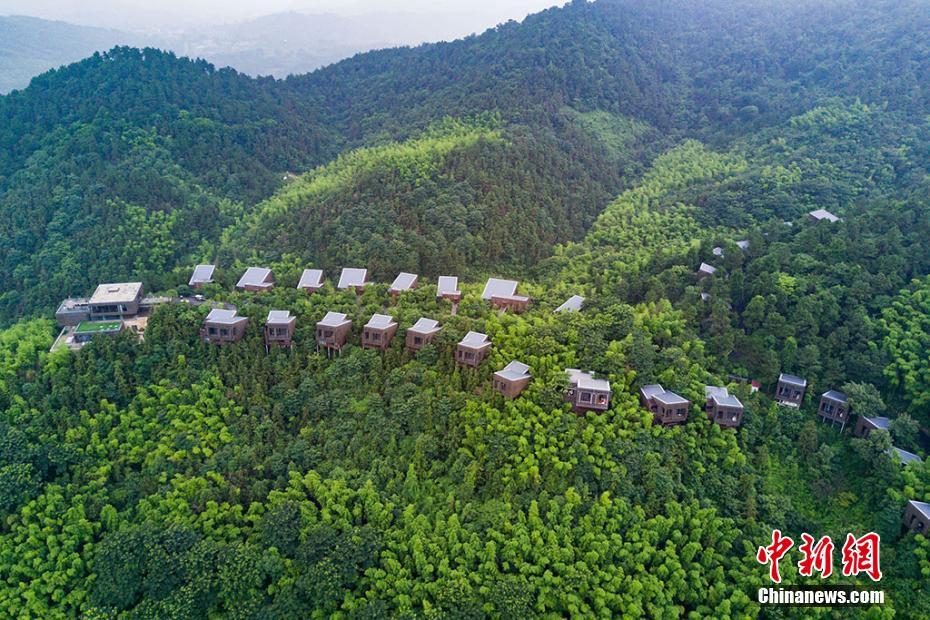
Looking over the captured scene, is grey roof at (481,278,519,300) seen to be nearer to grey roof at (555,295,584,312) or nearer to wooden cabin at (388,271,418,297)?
→ grey roof at (555,295,584,312)

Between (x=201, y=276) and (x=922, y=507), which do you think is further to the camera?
(x=201, y=276)

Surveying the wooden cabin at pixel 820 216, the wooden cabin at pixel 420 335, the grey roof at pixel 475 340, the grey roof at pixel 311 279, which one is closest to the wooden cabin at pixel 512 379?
the grey roof at pixel 475 340

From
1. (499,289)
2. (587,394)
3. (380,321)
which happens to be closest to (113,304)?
(380,321)

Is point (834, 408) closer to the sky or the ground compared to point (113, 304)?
closer to the ground

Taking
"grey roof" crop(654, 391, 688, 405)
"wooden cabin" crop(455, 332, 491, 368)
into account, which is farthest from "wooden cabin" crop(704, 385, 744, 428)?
"wooden cabin" crop(455, 332, 491, 368)

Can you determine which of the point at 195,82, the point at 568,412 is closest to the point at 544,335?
the point at 568,412

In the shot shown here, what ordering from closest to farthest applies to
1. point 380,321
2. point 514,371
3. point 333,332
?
point 514,371, point 333,332, point 380,321

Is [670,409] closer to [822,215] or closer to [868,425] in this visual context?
[868,425]
